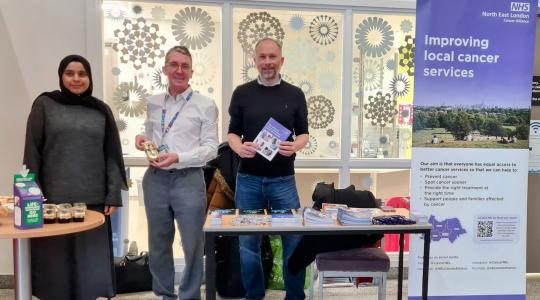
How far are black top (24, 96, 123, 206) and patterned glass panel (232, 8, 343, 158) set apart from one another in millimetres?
1437

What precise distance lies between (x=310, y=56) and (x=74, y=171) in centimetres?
206

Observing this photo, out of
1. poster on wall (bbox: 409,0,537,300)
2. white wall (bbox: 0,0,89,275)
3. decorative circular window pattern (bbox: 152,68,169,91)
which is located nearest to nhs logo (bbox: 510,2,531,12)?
poster on wall (bbox: 409,0,537,300)

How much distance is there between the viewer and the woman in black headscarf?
219 centimetres

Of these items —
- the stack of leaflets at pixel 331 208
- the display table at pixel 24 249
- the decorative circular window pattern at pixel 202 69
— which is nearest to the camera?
the display table at pixel 24 249

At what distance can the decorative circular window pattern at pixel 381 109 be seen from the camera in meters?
3.57

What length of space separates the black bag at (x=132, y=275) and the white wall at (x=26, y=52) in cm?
102

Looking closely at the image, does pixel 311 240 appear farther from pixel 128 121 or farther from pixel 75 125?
pixel 128 121

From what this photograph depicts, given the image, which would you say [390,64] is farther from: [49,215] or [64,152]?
[49,215]

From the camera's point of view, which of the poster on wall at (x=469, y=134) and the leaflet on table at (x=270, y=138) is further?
the poster on wall at (x=469, y=134)

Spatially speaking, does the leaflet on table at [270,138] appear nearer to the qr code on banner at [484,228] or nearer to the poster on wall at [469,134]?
the poster on wall at [469,134]

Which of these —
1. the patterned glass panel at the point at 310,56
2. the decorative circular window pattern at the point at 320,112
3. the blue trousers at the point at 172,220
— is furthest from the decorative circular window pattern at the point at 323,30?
the blue trousers at the point at 172,220

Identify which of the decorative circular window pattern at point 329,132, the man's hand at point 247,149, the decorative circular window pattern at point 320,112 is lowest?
the man's hand at point 247,149

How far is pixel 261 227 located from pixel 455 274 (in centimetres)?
136

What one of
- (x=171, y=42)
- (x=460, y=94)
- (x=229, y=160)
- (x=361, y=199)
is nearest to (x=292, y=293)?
(x=361, y=199)
